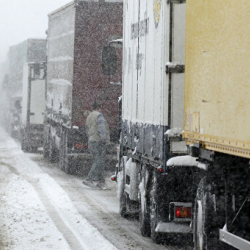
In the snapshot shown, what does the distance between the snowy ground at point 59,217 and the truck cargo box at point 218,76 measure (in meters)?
2.75

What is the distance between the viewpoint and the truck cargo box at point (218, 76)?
6402 millimetres

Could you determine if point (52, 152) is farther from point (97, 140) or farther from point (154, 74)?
point (154, 74)

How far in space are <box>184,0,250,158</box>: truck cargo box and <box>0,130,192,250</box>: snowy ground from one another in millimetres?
2749

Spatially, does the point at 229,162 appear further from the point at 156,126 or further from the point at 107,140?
the point at 107,140

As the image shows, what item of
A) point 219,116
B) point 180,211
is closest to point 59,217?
point 180,211

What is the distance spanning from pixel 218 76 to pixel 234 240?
1414mm

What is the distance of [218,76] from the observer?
7207mm

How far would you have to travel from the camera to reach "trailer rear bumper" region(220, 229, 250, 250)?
7.06 meters

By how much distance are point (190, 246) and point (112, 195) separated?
597 centimetres

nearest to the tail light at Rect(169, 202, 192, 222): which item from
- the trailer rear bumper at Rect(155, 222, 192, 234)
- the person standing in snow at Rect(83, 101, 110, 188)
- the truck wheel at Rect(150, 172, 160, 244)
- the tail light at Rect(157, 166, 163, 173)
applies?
the trailer rear bumper at Rect(155, 222, 192, 234)

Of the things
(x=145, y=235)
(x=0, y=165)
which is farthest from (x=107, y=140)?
(x=145, y=235)

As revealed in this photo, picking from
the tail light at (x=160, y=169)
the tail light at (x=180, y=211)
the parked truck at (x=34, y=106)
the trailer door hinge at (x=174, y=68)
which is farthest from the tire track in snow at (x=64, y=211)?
the parked truck at (x=34, y=106)

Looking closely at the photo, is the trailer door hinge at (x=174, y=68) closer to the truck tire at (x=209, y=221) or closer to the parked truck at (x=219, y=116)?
the parked truck at (x=219, y=116)

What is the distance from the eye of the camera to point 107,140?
18422 mm
